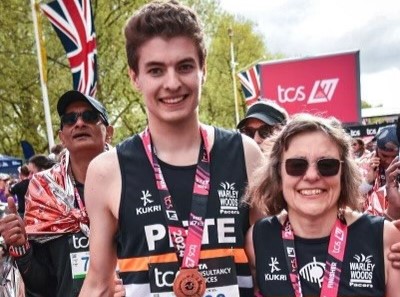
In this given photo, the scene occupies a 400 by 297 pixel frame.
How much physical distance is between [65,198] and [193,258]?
156 cm

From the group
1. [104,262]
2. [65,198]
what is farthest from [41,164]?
[104,262]

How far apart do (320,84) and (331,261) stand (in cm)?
963

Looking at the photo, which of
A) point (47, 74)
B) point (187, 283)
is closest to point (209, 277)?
point (187, 283)

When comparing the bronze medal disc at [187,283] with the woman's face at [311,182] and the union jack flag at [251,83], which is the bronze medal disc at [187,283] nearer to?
the woman's face at [311,182]

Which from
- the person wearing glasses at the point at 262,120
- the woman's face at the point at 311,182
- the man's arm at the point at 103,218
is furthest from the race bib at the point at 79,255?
the person wearing glasses at the point at 262,120

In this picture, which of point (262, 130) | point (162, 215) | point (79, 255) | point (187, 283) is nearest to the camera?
point (187, 283)

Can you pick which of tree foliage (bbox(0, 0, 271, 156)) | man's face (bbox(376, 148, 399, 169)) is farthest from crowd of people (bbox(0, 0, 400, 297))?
tree foliage (bbox(0, 0, 271, 156))

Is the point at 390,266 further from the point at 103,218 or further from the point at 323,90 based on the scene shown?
the point at 323,90

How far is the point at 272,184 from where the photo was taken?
9.37 feet

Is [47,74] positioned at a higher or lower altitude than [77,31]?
higher

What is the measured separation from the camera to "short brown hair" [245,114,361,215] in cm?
277

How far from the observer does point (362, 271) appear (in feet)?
8.43

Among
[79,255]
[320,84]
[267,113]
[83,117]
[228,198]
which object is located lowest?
[79,255]

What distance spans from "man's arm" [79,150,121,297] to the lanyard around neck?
19 cm
